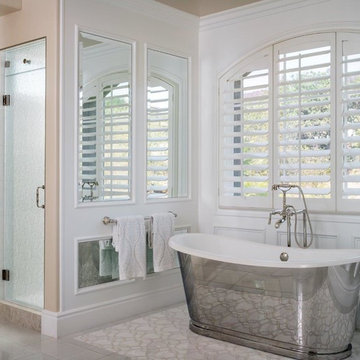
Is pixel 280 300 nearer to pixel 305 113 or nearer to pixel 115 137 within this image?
pixel 305 113

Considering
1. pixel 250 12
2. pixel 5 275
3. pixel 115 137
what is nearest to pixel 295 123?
pixel 250 12

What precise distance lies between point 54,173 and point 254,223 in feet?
5.77

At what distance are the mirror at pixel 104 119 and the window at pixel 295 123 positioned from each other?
0.95 meters

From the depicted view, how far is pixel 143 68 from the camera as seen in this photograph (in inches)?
171

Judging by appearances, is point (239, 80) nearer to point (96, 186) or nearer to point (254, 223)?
point (254, 223)

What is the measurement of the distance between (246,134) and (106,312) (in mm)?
1889

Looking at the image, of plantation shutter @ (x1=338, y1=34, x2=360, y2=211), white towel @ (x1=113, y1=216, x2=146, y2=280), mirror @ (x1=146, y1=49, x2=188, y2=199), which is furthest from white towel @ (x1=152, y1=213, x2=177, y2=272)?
plantation shutter @ (x1=338, y1=34, x2=360, y2=211)

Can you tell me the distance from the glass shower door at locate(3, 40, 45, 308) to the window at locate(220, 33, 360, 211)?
165 centimetres

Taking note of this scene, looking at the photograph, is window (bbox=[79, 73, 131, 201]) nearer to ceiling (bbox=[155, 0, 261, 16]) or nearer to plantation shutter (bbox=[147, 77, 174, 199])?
plantation shutter (bbox=[147, 77, 174, 199])

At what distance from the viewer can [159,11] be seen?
4.43 meters

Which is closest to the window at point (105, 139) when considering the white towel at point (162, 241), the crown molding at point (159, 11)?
the white towel at point (162, 241)

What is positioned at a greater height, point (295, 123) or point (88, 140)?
point (295, 123)

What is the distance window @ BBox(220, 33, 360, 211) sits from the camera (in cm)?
389

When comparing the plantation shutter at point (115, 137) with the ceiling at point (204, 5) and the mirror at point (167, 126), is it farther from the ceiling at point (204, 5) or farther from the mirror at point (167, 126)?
the ceiling at point (204, 5)
